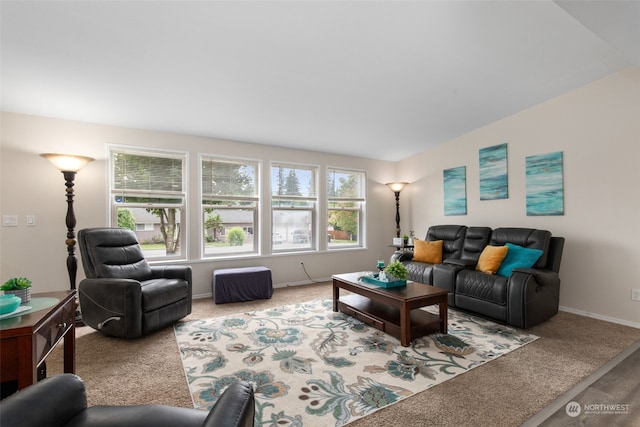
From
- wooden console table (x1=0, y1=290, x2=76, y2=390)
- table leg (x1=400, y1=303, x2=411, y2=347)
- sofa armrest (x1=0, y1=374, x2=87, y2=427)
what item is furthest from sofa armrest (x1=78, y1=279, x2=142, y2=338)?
table leg (x1=400, y1=303, x2=411, y2=347)

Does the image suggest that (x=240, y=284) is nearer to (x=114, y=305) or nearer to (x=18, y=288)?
(x=114, y=305)

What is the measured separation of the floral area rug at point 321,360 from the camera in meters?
1.79

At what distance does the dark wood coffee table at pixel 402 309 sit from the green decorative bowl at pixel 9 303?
2553 mm

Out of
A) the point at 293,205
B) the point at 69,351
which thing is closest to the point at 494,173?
the point at 293,205

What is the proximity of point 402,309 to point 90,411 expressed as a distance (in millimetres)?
2192

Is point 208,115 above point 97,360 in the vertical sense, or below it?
above

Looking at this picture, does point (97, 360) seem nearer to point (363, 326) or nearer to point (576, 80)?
point (363, 326)

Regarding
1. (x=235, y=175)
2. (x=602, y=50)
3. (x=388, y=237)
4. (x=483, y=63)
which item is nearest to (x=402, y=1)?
(x=483, y=63)

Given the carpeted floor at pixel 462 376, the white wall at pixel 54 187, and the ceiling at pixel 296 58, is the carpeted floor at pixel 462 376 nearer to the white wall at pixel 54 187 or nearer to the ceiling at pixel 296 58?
the white wall at pixel 54 187

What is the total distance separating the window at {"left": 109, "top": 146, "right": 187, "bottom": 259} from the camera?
149 inches

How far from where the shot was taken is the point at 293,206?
501cm

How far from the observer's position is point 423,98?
11.6 ft

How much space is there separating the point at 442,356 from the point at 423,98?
2.92 metres
